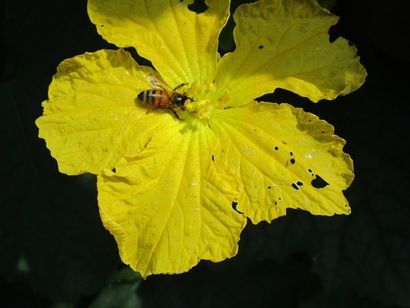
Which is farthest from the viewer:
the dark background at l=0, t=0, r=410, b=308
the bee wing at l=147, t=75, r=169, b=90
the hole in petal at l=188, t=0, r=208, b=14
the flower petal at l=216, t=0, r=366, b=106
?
the dark background at l=0, t=0, r=410, b=308

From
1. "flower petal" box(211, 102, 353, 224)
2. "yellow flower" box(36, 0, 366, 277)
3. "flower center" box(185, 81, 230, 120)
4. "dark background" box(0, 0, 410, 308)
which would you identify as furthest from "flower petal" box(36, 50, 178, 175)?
"dark background" box(0, 0, 410, 308)

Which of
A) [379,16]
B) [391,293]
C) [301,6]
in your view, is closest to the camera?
[301,6]

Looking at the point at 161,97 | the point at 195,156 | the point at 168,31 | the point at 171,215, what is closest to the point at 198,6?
the point at 168,31

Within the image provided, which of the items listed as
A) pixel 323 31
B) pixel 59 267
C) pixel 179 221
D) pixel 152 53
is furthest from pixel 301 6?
pixel 59 267

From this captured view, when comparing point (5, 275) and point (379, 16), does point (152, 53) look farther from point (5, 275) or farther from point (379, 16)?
point (5, 275)

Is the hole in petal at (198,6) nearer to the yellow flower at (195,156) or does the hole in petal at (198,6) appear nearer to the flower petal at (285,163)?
the yellow flower at (195,156)

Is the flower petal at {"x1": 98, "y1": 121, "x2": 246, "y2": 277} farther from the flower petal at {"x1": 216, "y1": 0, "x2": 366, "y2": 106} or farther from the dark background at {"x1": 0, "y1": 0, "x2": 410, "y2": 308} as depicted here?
the dark background at {"x1": 0, "y1": 0, "x2": 410, "y2": 308}
